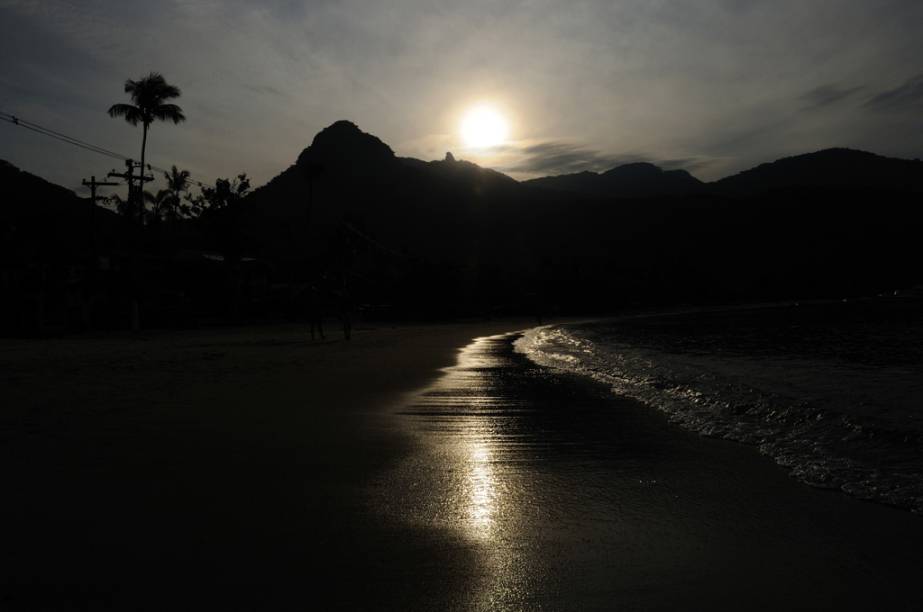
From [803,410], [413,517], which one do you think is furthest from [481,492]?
[803,410]

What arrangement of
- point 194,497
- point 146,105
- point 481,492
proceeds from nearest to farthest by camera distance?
point 194,497 → point 481,492 → point 146,105

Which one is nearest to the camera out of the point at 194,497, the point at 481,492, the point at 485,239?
the point at 194,497

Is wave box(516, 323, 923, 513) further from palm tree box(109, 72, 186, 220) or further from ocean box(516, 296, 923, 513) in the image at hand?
palm tree box(109, 72, 186, 220)

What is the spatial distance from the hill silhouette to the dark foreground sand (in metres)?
18.6

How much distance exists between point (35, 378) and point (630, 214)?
10914 cm

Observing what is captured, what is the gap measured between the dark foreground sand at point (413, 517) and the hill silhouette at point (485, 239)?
18.6m

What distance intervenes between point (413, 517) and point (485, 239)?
10480 cm

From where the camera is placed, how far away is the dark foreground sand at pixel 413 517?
2.82 metres

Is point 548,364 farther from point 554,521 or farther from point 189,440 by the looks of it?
point 554,521

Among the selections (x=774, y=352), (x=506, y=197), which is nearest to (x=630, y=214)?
(x=506, y=197)

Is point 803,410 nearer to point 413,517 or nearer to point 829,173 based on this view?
point 413,517

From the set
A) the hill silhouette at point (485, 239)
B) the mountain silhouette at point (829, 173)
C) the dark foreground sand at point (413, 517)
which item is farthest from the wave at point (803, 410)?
the mountain silhouette at point (829, 173)

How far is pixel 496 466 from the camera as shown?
5188 millimetres

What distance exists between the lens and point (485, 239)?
4240 inches
